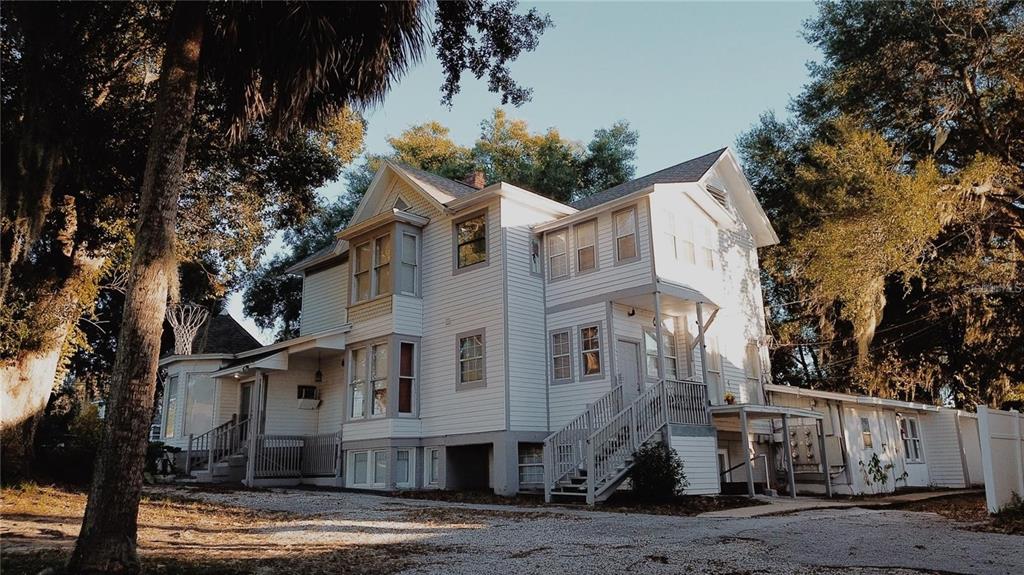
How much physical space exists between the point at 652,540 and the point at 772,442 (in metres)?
12.8

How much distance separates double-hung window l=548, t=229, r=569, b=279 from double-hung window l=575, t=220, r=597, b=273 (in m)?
0.35

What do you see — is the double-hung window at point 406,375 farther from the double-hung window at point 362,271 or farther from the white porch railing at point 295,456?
the white porch railing at point 295,456

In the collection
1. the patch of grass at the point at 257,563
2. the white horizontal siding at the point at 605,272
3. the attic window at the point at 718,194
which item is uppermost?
the attic window at the point at 718,194

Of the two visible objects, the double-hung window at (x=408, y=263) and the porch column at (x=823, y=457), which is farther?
the double-hung window at (x=408, y=263)

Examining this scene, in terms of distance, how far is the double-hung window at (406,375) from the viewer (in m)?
18.2

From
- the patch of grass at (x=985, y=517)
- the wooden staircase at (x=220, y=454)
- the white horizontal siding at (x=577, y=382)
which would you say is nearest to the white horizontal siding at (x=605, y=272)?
the white horizontal siding at (x=577, y=382)

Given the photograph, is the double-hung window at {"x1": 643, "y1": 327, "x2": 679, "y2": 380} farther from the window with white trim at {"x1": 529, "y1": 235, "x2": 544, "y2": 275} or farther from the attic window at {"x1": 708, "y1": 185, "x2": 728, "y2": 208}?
the attic window at {"x1": 708, "y1": 185, "x2": 728, "y2": 208}

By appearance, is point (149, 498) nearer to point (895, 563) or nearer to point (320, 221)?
point (895, 563)

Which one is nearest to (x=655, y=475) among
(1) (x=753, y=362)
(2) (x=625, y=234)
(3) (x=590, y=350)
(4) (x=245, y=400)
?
(3) (x=590, y=350)

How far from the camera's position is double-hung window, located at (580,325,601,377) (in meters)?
17.0

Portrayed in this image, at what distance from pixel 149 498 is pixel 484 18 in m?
9.77

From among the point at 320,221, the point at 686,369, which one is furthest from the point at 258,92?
the point at 320,221

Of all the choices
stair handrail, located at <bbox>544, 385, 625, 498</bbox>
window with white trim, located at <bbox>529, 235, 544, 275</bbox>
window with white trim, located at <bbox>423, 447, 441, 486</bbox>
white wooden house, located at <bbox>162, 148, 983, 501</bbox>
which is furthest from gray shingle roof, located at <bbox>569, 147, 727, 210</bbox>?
window with white trim, located at <bbox>423, 447, 441, 486</bbox>

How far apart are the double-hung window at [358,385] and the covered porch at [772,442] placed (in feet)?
28.3
